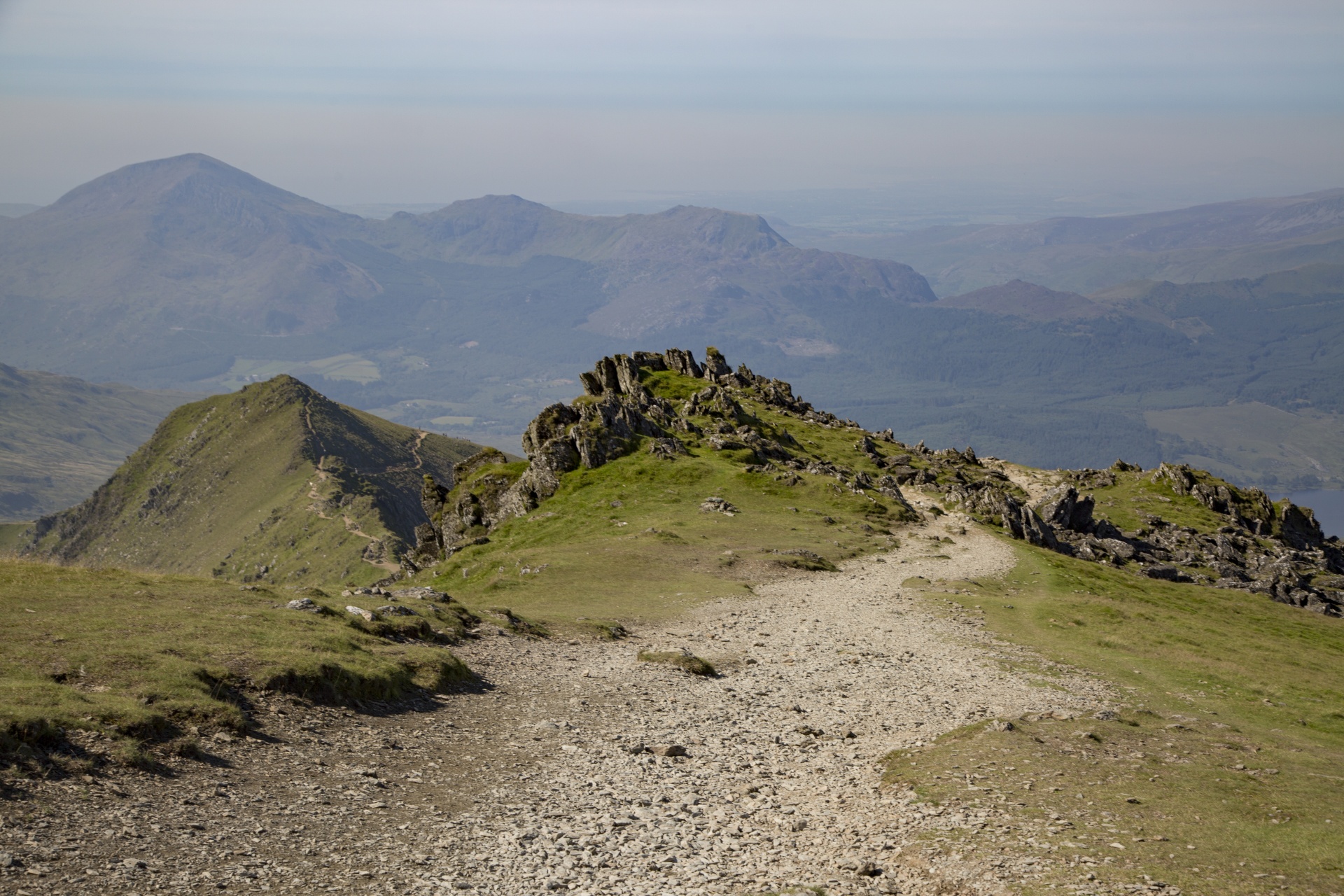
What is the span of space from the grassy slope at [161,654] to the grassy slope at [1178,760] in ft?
54.5

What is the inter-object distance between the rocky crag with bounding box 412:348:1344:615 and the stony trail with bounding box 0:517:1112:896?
3920cm

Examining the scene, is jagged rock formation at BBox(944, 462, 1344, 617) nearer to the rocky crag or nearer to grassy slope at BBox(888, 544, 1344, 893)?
the rocky crag

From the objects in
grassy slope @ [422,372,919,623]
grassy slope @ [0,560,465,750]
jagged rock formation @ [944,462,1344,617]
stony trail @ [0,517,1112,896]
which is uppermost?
grassy slope @ [0,560,465,750]

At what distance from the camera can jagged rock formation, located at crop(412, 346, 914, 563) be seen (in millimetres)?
75938

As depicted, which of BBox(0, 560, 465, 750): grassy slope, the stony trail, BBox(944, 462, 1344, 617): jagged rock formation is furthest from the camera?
BBox(944, 462, 1344, 617): jagged rock formation

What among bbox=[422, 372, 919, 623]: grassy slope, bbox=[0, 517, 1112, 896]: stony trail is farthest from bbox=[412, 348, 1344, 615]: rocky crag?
bbox=[0, 517, 1112, 896]: stony trail

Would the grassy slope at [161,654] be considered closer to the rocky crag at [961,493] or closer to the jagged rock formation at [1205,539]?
the rocky crag at [961,493]

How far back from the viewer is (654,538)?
6159 centimetres

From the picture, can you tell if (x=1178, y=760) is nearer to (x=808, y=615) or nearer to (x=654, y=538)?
(x=808, y=615)

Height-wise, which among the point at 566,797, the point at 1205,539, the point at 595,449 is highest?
the point at 595,449

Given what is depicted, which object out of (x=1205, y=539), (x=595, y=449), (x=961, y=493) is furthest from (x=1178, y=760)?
(x=1205, y=539)

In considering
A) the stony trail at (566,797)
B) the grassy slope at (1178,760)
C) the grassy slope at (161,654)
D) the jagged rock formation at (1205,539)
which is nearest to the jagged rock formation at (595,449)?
the jagged rock formation at (1205,539)

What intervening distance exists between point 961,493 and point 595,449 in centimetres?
3617

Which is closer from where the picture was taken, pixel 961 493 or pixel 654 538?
pixel 654 538
